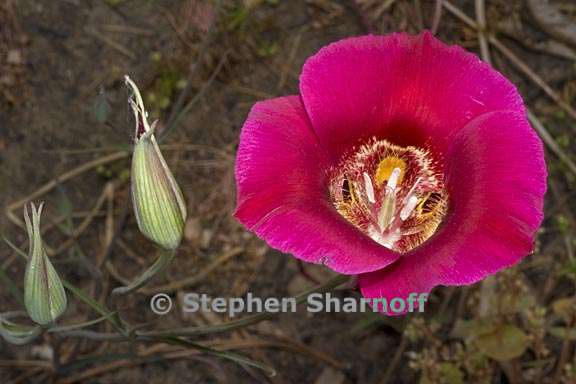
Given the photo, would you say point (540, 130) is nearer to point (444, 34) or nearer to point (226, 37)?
point (444, 34)

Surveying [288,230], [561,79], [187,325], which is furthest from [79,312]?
[561,79]

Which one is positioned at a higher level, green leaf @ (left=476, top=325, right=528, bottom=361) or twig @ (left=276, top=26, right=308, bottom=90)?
twig @ (left=276, top=26, right=308, bottom=90)

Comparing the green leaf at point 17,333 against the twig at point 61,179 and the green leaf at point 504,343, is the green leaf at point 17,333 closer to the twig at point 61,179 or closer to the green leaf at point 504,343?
the twig at point 61,179

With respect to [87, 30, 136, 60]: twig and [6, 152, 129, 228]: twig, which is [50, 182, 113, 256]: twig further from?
[87, 30, 136, 60]: twig

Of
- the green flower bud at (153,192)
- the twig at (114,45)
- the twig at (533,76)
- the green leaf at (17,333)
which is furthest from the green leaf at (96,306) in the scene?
the twig at (533,76)

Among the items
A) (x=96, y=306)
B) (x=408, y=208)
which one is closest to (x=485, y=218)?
(x=408, y=208)

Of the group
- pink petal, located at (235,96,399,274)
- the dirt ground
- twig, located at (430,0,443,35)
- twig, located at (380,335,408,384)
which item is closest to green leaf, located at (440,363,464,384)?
the dirt ground
